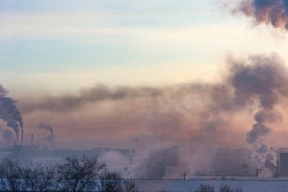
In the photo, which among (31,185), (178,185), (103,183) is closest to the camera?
(31,185)

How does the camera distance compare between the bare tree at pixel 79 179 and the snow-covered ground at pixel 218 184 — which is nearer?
the bare tree at pixel 79 179

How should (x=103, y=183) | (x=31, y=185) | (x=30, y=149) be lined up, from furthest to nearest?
(x=30, y=149) < (x=103, y=183) < (x=31, y=185)

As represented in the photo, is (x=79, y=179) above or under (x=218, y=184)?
under

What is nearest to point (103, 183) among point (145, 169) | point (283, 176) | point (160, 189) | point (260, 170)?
point (160, 189)

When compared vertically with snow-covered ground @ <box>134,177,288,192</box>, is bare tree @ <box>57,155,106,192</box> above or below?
below

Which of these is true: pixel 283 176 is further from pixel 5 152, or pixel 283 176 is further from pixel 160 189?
pixel 5 152

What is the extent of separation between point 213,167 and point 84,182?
8996cm

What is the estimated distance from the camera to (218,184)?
124500 millimetres

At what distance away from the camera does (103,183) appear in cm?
7250

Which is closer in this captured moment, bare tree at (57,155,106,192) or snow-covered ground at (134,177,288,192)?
bare tree at (57,155,106,192)

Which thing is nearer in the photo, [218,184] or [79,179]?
[79,179]

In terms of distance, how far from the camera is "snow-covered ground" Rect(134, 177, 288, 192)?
11600 centimetres

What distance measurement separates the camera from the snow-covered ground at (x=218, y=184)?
116000 mm

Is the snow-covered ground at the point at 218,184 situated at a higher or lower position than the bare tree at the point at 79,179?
higher
